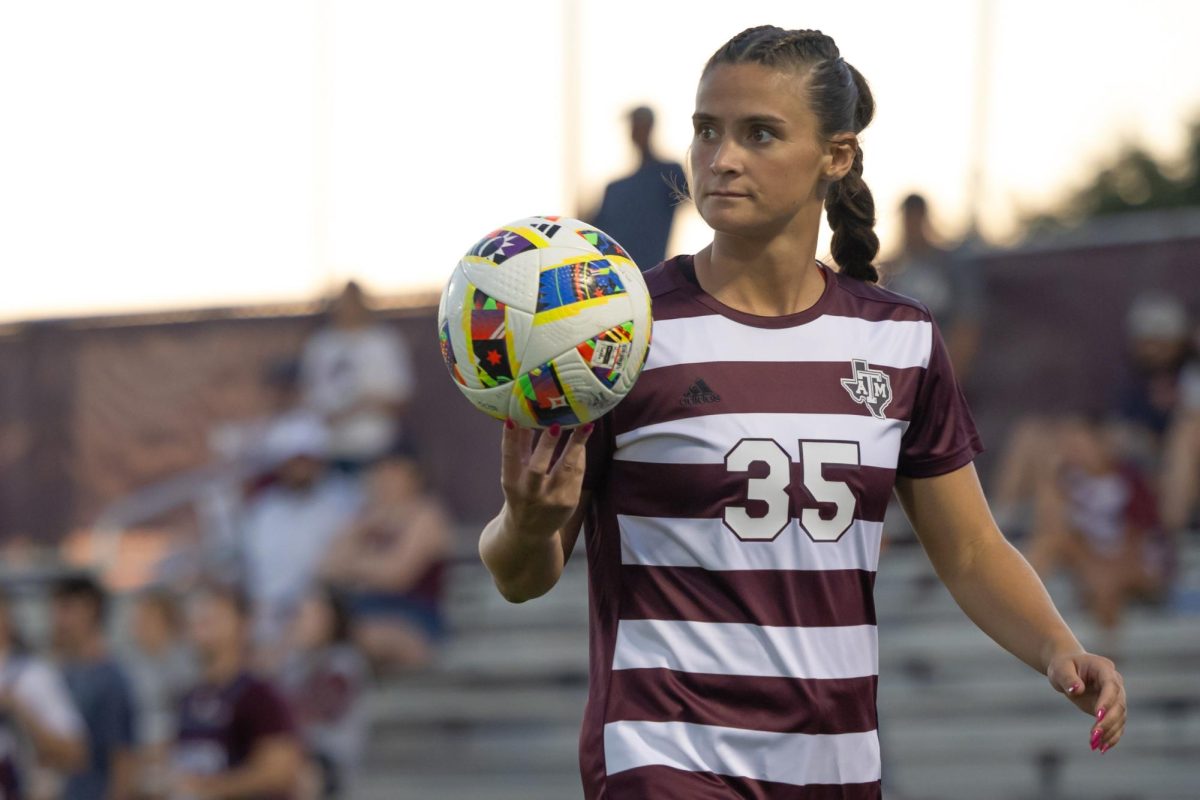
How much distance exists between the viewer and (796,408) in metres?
3.59

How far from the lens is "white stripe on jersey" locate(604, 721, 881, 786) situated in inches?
137

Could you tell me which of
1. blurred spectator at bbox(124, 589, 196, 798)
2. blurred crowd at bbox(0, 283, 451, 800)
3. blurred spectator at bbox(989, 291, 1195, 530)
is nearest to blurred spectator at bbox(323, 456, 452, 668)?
blurred crowd at bbox(0, 283, 451, 800)

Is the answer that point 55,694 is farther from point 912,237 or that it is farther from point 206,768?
point 912,237

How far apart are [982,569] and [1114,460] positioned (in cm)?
608

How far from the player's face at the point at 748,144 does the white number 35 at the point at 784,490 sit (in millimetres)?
432

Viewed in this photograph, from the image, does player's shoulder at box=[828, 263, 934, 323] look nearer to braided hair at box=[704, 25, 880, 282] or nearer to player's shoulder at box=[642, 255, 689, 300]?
braided hair at box=[704, 25, 880, 282]

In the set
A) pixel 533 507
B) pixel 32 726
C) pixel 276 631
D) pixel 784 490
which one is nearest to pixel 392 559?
pixel 276 631

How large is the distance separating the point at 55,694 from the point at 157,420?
410 centimetres

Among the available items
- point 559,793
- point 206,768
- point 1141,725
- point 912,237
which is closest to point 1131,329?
point 912,237

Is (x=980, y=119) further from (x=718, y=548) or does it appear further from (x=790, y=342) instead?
(x=718, y=548)

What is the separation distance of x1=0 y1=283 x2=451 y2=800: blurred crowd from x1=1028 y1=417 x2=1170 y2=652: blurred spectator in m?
3.30

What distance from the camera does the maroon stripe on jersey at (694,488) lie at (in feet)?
11.5

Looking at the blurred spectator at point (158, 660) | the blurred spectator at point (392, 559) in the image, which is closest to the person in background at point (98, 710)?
the blurred spectator at point (158, 660)

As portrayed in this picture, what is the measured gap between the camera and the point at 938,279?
388 inches
